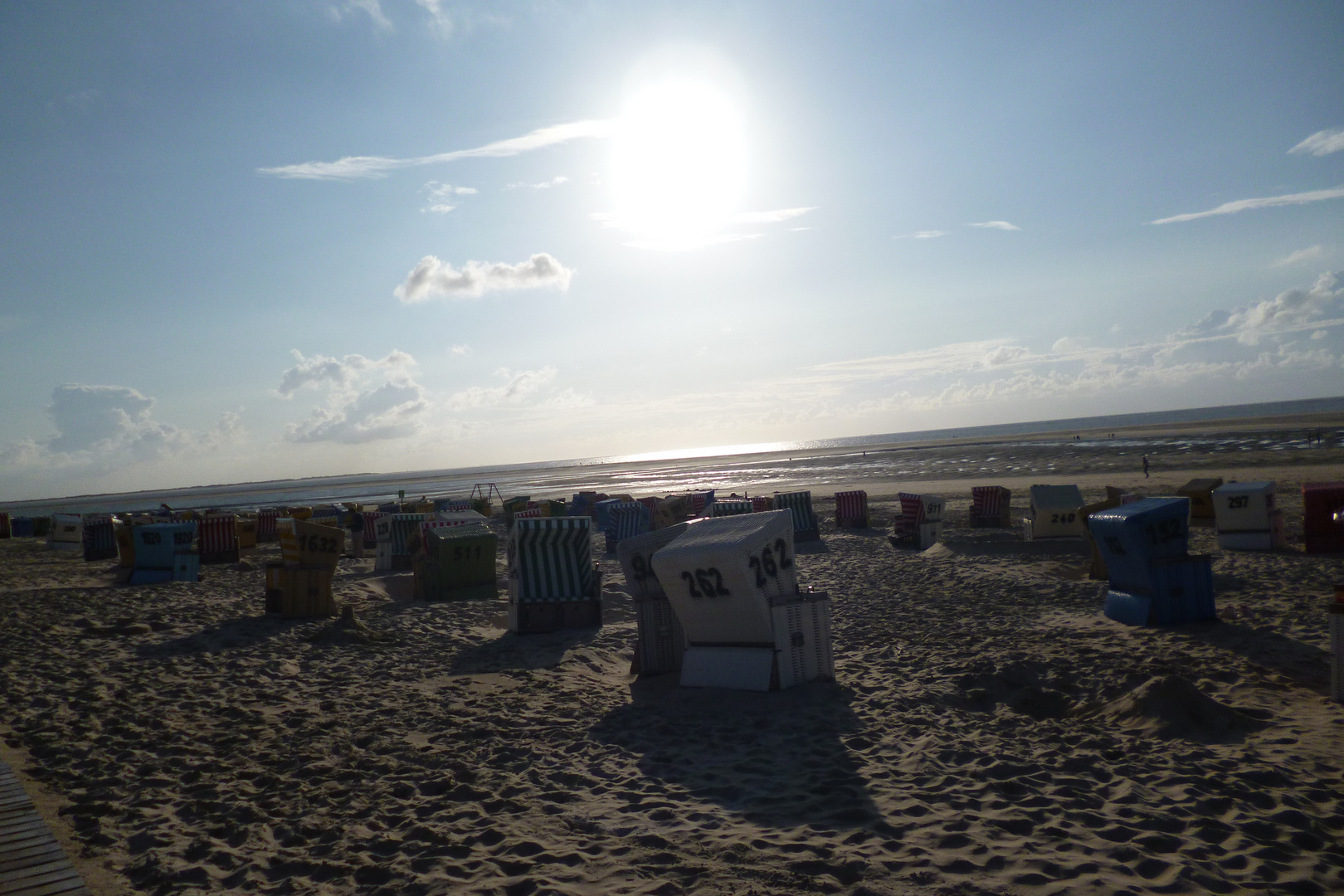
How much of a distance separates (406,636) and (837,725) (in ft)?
24.0

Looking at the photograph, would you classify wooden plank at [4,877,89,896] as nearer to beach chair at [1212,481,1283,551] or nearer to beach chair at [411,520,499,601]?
beach chair at [411,520,499,601]

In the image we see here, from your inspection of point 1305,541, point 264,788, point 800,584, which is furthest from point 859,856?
point 1305,541

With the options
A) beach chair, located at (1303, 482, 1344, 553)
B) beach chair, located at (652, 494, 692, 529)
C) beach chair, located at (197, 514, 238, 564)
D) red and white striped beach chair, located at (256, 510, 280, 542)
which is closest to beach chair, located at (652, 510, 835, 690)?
beach chair, located at (1303, 482, 1344, 553)

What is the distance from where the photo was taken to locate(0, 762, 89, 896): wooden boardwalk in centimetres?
433

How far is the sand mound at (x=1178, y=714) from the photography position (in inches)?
254

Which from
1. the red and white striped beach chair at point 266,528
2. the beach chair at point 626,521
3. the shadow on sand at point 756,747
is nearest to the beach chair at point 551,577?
the shadow on sand at point 756,747

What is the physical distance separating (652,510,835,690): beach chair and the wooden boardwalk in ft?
17.4

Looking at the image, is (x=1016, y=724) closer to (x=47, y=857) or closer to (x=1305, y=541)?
(x=47, y=857)

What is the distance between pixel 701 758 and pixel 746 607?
5.98 ft

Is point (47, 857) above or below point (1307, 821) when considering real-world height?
above

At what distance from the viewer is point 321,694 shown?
8.77 metres

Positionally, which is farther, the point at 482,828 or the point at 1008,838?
the point at 482,828

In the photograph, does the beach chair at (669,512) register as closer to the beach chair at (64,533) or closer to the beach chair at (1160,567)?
the beach chair at (1160,567)

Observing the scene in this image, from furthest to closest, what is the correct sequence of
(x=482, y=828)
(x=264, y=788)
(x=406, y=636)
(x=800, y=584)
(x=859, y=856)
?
(x=800, y=584), (x=406, y=636), (x=264, y=788), (x=482, y=828), (x=859, y=856)
